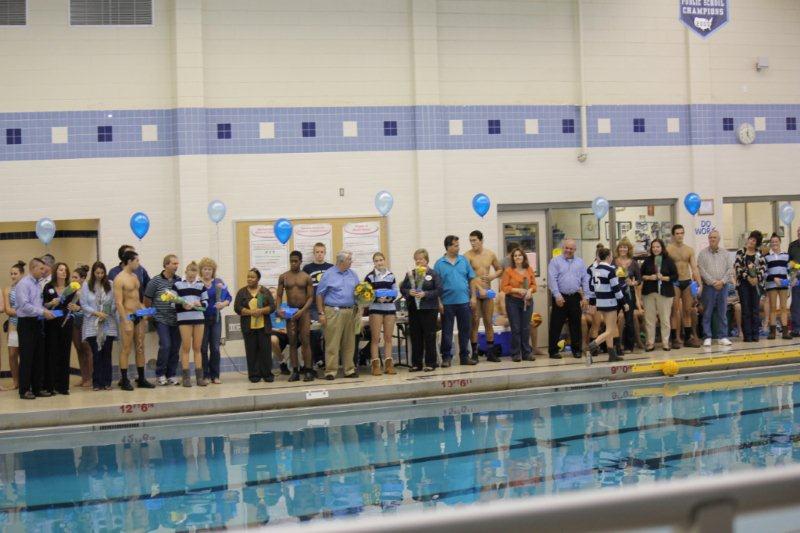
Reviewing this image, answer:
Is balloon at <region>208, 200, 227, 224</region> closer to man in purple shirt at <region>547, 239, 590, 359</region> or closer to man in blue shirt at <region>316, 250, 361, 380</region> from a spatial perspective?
man in blue shirt at <region>316, 250, 361, 380</region>

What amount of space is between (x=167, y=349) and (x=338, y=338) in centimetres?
222

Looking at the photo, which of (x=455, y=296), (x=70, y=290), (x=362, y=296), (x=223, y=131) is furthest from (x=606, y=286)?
(x=70, y=290)

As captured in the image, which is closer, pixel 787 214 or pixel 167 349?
pixel 167 349

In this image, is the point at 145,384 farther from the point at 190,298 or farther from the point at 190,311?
the point at 190,298

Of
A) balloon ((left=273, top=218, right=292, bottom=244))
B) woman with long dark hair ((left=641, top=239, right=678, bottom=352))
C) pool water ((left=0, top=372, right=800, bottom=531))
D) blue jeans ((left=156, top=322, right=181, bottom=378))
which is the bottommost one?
pool water ((left=0, top=372, right=800, bottom=531))

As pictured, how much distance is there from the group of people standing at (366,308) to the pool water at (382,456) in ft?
5.76

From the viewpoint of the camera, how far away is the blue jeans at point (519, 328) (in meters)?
14.4

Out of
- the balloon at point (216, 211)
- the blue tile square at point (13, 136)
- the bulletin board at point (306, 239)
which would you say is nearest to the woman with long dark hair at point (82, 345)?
the balloon at point (216, 211)

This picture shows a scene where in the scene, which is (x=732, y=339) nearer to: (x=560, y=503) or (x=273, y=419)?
(x=273, y=419)

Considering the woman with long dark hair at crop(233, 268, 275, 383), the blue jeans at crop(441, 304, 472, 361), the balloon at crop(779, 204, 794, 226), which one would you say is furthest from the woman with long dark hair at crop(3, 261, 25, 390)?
the balloon at crop(779, 204, 794, 226)

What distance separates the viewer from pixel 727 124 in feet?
56.6

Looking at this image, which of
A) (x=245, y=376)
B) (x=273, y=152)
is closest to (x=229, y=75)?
(x=273, y=152)

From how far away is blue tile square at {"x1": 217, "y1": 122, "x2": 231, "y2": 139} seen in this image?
15289mm

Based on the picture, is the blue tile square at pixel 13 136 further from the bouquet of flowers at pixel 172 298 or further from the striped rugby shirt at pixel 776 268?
the striped rugby shirt at pixel 776 268
